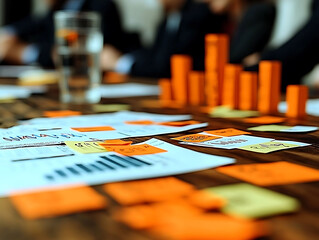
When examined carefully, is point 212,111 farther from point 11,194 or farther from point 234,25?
point 234,25

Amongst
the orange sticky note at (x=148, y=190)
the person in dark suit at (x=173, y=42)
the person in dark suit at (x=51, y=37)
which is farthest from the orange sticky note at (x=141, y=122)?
the person in dark suit at (x=51, y=37)

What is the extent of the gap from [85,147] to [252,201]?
26 centimetres

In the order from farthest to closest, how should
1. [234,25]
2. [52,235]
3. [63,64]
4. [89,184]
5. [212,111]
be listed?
[234,25] → [63,64] → [212,111] → [89,184] → [52,235]

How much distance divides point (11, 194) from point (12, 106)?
691 mm

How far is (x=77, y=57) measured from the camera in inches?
45.8

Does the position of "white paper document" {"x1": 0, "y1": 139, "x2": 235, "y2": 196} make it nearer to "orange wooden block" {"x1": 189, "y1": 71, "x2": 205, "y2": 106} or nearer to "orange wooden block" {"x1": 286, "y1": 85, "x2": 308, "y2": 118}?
"orange wooden block" {"x1": 286, "y1": 85, "x2": 308, "y2": 118}

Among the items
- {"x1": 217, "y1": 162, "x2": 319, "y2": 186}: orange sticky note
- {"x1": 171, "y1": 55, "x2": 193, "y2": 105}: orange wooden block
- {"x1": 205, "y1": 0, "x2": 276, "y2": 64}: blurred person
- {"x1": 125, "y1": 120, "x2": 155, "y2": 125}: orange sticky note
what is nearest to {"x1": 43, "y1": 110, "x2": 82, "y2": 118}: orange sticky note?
{"x1": 125, "y1": 120, "x2": 155, "y2": 125}: orange sticky note

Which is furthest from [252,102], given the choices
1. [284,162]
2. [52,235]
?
[52,235]

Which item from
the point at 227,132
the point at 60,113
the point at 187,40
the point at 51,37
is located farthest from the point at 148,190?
the point at 51,37

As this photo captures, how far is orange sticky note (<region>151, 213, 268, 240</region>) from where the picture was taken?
0.90 ft

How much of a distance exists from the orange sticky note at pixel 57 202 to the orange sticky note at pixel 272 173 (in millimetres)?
146

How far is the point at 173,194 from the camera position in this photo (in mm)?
358

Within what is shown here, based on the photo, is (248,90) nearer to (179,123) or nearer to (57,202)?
(179,123)

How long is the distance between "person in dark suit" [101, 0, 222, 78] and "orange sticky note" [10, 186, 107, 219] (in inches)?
87.7
